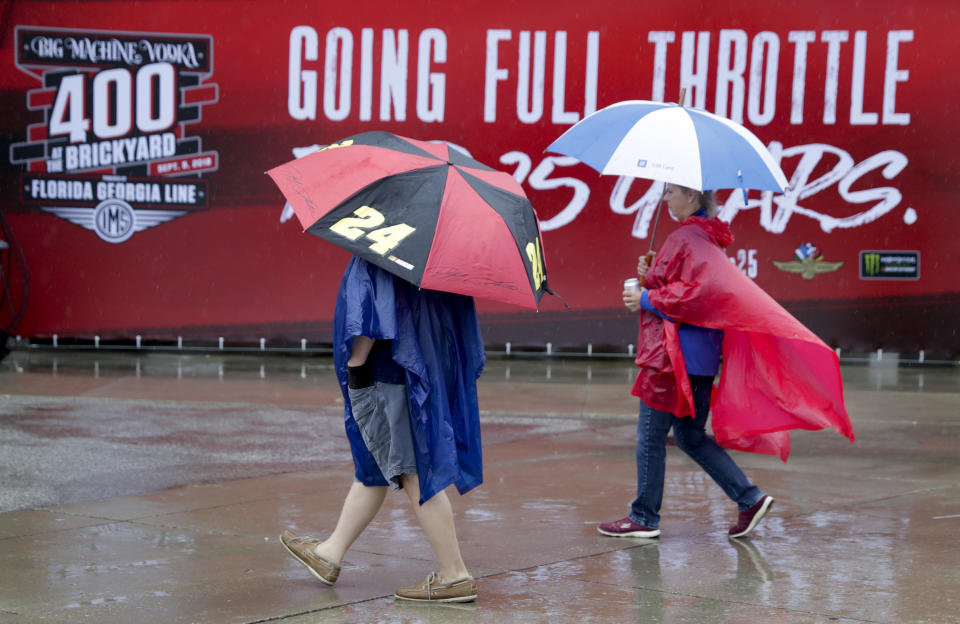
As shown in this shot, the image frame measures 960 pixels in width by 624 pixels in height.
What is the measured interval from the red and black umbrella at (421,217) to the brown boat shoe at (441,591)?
3.64ft

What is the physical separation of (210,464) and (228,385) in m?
4.30

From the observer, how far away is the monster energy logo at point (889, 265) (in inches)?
572

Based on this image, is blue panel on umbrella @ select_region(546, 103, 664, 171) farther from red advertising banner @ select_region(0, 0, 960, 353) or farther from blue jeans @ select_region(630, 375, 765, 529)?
red advertising banner @ select_region(0, 0, 960, 353)

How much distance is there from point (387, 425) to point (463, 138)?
33.1 feet

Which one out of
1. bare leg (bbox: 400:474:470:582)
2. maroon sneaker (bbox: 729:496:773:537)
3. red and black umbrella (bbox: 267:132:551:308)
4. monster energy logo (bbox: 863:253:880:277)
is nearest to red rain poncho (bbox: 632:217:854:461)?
maroon sneaker (bbox: 729:496:773:537)

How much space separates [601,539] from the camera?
6.24 m

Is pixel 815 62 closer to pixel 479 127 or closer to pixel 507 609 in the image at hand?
pixel 479 127

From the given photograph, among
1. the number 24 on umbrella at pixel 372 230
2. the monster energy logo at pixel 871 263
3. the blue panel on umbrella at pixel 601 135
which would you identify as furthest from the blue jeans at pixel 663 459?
the monster energy logo at pixel 871 263

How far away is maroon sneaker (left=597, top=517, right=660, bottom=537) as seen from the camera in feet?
20.6

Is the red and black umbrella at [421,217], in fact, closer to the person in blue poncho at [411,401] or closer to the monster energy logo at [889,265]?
the person in blue poncho at [411,401]

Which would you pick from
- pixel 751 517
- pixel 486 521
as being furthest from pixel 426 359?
pixel 751 517

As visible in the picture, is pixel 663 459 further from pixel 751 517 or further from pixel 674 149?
pixel 674 149

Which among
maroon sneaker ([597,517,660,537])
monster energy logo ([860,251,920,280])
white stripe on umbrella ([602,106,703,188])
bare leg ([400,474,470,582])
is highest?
white stripe on umbrella ([602,106,703,188])

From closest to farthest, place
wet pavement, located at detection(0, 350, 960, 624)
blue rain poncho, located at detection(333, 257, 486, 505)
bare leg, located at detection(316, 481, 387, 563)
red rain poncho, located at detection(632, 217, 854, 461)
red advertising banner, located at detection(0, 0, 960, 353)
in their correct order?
Answer: blue rain poncho, located at detection(333, 257, 486, 505) → wet pavement, located at detection(0, 350, 960, 624) → bare leg, located at detection(316, 481, 387, 563) → red rain poncho, located at detection(632, 217, 854, 461) → red advertising banner, located at detection(0, 0, 960, 353)
